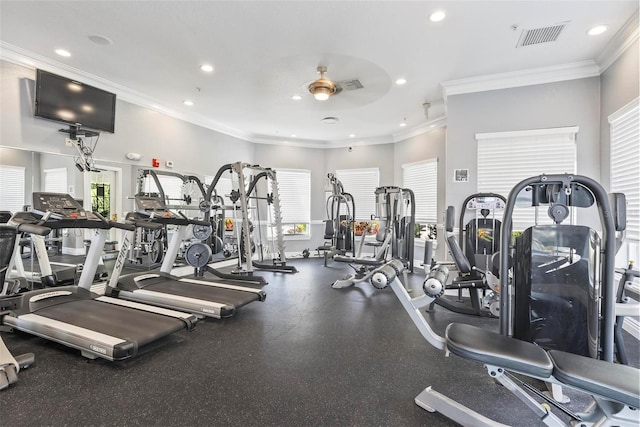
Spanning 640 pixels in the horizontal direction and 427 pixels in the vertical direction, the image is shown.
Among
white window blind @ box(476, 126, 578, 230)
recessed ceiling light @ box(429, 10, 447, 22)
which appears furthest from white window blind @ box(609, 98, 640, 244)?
recessed ceiling light @ box(429, 10, 447, 22)

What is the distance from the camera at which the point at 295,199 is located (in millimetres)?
7844

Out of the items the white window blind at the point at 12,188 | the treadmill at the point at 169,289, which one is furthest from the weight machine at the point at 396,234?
the white window blind at the point at 12,188

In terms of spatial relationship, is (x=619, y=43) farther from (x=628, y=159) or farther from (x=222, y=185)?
(x=222, y=185)

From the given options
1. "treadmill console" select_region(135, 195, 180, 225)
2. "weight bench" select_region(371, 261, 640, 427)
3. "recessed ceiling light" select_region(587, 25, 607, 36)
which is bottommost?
"weight bench" select_region(371, 261, 640, 427)

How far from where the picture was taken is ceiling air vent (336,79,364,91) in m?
4.19

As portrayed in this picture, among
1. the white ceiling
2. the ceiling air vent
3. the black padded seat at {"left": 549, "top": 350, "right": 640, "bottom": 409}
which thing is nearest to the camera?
the black padded seat at {"left": 549, "top": 350, "right": 640, "bottom": 409}

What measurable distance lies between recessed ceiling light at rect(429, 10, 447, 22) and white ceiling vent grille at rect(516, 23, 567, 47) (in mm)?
960

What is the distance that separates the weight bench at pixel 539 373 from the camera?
1186 millimetres

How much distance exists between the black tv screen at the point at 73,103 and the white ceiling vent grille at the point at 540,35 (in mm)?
5375

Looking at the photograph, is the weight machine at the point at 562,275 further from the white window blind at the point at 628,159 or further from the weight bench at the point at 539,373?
the white window blind at the point at 628,159

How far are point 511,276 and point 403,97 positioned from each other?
12.2 ft

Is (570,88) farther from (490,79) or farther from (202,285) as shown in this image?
(202,285)

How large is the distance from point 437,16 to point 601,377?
2980 millimetres

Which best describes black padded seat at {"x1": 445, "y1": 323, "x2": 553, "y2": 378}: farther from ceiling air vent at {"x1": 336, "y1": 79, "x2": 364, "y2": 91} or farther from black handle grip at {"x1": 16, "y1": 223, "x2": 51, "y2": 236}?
ceiling air vent at {"x1": 336, "y1": 79, "x2": 364, "y2": 91}
